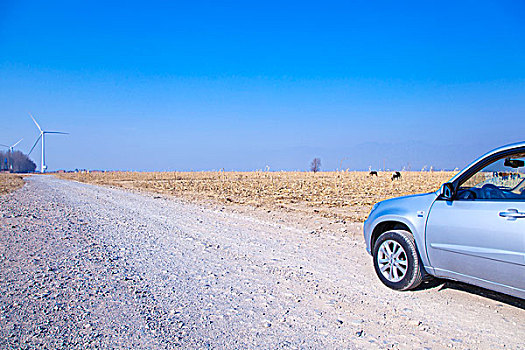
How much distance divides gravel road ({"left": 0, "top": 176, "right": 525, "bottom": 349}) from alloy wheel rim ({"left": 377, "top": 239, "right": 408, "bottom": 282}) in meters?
0.22

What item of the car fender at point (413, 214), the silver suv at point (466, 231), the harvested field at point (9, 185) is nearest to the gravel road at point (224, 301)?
the silver suv at point (466, 231)

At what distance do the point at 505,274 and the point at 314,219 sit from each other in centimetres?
760

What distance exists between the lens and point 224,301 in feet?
14.4

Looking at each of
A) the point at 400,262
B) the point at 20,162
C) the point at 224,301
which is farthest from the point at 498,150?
the point at 20,162

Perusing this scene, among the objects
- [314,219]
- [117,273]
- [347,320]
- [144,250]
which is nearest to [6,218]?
[144,250]

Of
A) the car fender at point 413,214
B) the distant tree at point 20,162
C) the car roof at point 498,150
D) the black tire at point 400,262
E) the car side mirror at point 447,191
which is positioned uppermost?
the distant tree at point 20,162

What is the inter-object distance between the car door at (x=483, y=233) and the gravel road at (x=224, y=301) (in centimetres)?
45

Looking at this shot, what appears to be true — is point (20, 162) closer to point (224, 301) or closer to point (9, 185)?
point (9, 185)

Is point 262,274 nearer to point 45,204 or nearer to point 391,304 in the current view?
point 391,304

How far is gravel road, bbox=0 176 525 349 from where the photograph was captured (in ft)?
11.4

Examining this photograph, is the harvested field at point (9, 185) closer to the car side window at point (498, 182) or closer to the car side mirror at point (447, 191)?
the car side mirror at point (447, 191)

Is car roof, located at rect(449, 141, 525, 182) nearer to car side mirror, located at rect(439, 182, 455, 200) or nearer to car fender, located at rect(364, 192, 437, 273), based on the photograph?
car side mirror, located at rect(439, 182, 455, 200)

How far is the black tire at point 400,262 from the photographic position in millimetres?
4750

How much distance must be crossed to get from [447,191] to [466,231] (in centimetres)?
56
